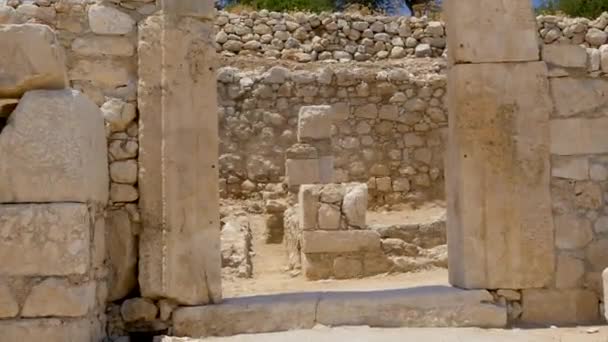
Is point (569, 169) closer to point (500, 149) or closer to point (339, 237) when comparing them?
point (500, 149)

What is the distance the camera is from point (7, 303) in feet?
13.9

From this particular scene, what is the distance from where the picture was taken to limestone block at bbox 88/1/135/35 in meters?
5.23

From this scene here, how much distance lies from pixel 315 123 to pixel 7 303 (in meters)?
8.01

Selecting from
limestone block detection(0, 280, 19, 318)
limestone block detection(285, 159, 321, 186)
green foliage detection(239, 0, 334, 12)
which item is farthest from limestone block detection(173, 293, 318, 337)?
green foliage detection(239, 0, 334, 12)

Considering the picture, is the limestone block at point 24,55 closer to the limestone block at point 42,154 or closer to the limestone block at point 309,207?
the limestone block at point 42,154

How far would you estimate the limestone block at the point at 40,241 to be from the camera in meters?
4.27

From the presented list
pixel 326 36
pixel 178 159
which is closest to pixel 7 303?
pixel 178 159

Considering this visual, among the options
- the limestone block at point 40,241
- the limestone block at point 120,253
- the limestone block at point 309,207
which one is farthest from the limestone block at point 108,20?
the limestone block at point 309,207

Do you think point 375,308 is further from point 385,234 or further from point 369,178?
point 369,178

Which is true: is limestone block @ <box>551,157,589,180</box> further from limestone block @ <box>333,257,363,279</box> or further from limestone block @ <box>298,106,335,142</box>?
limestone block @ <box>298,106,335,142</box>

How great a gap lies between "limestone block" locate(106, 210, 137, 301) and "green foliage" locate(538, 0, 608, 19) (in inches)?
784

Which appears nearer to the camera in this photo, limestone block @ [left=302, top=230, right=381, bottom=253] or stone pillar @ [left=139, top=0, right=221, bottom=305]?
stone pillar @ [left=139, top=0, right=221, bottom=305]

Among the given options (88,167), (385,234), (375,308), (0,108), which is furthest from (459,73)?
(385,234)

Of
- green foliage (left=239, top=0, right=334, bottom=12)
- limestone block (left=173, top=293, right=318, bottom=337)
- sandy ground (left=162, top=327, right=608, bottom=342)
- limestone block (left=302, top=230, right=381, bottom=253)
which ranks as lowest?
limestone block (left=302, top=230, right=381, bottom=253)
